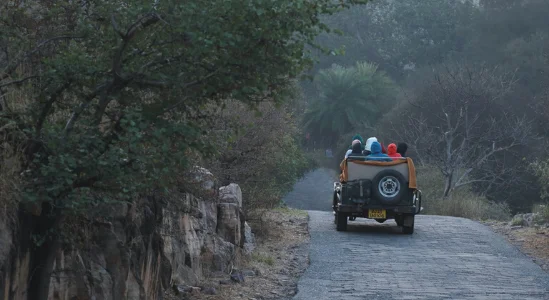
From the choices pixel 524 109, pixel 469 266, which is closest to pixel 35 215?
pixel 469 266

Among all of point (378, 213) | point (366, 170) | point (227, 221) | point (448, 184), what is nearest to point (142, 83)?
point (227, 221)

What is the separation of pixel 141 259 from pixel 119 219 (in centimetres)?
67

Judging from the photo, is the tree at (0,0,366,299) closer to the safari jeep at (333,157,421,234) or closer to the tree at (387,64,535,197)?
the safari jeep at (333,157,421,234)

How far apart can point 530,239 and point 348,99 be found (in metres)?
32.6

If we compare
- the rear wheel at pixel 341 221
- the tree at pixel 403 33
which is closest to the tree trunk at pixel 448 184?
the rear wheel at pixel 341 221

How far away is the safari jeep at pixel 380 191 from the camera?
67.5 ft

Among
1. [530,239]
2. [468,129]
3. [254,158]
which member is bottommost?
[530,239]

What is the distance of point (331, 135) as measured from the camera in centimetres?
5506

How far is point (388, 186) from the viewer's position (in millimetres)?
20625

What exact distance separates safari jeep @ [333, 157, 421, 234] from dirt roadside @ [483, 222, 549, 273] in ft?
7.75

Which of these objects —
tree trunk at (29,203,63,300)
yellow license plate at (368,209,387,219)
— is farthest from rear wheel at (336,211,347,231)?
tree trunk at (29,203,63,300)

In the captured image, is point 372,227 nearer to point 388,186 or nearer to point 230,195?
point 388,186

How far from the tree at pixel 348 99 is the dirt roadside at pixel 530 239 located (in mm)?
27764

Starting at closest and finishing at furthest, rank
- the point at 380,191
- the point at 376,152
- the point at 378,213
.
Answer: the point at 380,191 < the point at 378,213 < the point at 376,152
